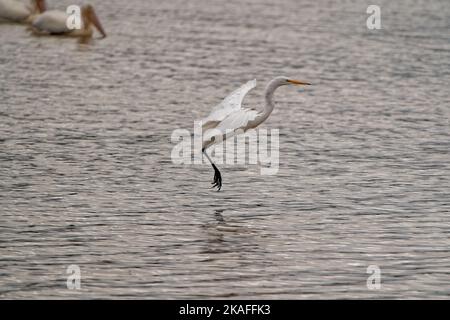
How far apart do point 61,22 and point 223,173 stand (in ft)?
42.9

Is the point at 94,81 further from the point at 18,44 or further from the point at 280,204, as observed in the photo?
the point at 280,204

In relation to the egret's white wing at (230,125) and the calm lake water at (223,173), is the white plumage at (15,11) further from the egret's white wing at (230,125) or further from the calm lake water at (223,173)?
the egret's white wing at (230,125)

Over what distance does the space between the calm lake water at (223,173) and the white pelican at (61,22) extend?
330 millimetres

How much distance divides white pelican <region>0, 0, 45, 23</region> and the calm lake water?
2.02m

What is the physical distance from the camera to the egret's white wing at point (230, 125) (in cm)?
1416

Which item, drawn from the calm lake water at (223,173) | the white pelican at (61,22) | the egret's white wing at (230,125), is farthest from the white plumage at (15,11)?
the egret's white wing at (230,125)

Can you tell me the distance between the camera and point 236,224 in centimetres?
1322

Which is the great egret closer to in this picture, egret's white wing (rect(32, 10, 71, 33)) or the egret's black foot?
the egret's black foot

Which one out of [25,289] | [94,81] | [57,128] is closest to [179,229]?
[25,289]

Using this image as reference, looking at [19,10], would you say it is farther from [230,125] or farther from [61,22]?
[230,125]

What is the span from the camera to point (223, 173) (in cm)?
1554

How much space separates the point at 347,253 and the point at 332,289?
4.00 ft

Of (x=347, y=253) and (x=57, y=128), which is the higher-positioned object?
(x=57, y=128)

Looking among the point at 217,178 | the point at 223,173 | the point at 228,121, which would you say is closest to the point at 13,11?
the point at 223,173
